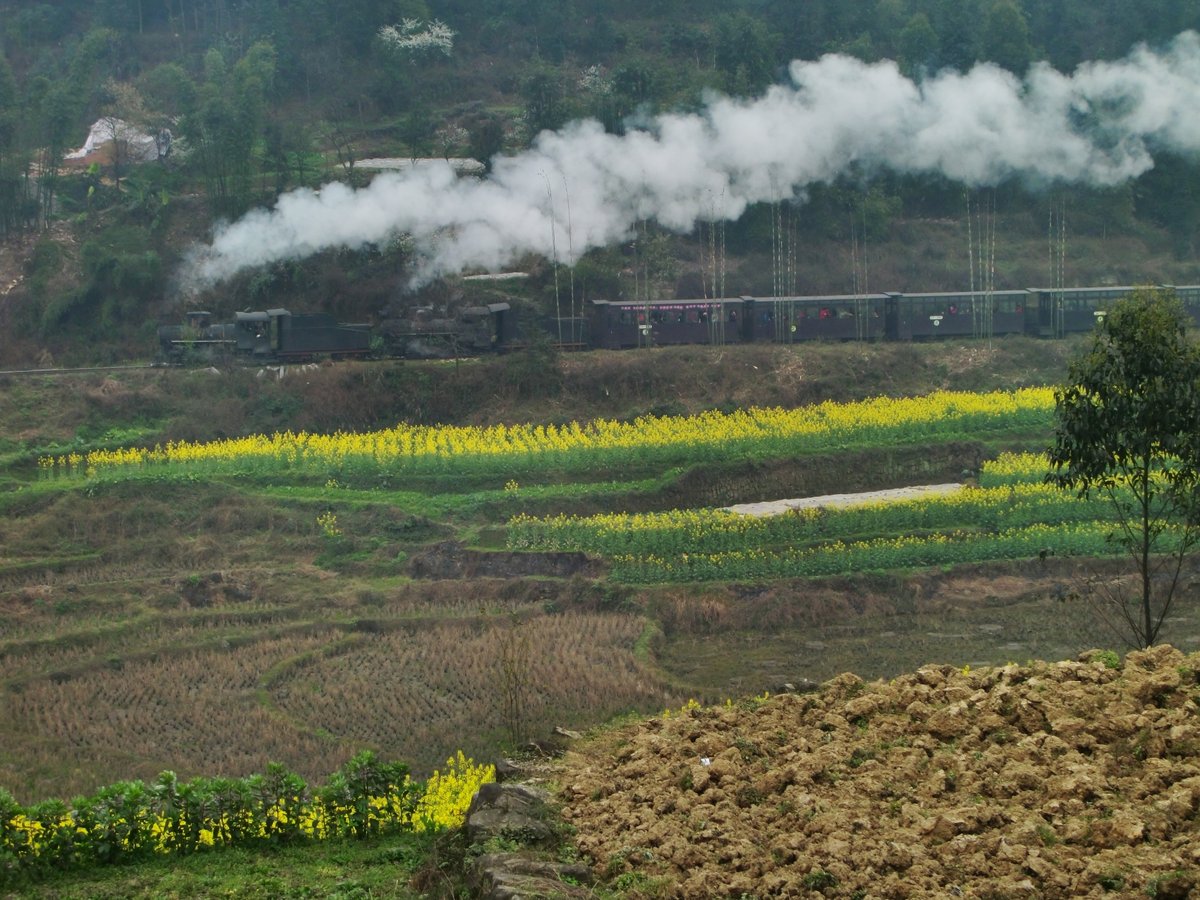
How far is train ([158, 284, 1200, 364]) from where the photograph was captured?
40650 millimetres

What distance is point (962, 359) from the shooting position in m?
41.6

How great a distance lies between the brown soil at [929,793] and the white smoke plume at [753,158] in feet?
113

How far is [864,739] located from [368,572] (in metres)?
17.8

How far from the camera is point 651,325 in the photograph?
4209 cm

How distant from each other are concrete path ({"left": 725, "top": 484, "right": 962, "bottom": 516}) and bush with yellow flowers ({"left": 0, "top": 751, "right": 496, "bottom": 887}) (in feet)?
53.1

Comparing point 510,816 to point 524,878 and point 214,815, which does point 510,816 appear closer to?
point 524,878

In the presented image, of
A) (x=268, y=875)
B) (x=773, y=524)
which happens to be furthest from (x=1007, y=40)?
(x=268, y=875)

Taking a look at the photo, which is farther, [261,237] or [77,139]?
[77,139]

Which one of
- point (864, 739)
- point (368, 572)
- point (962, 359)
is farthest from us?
point (962, 359)

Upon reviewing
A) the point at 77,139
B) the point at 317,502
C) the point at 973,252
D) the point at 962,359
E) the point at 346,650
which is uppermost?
the point at 77,139

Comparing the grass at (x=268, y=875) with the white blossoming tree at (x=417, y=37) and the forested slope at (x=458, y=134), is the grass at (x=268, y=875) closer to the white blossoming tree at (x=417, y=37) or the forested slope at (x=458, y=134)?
the forested slope at (x=458, y=134)

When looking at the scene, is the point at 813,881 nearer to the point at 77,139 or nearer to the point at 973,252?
the point at 973,252

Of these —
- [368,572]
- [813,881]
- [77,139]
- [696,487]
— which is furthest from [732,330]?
[813,881]

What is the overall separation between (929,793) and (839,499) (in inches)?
820
